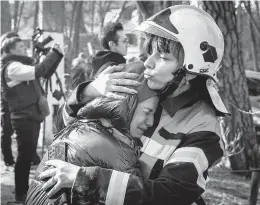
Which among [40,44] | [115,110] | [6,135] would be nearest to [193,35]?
[115,110]

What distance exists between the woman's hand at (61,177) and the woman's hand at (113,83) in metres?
0.37

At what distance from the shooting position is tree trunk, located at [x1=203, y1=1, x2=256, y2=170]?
20.4 ft

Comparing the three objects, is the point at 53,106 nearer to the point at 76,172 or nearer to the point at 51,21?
the point at 51,21

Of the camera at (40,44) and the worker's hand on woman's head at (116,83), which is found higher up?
the worker's hand on woman's head at (116,83)

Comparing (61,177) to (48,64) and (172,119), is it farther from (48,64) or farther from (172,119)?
(48,64)

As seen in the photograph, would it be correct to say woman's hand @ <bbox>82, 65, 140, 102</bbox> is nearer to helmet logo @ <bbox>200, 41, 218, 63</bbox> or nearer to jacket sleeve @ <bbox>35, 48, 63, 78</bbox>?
helmet logo @ <bbox>200, 41, 218, 63</bbox>

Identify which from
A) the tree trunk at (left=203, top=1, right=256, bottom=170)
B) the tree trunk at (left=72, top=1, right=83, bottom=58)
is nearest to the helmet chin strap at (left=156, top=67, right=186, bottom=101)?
the tree trunk at (left=203, top=1, right=256, bottom=170)

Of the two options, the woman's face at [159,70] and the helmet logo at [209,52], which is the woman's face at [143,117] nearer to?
the woman's face at [159,70]

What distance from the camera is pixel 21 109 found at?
17.2ft

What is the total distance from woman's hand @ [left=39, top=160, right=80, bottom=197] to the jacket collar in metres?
0.55

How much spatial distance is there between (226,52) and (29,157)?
3.21 meters

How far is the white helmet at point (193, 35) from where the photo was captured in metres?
2.03

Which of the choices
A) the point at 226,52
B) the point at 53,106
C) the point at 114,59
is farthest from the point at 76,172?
the point at 53,106

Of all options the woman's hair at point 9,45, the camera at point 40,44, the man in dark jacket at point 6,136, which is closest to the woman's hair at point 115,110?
the woman's hair at point 9,45
